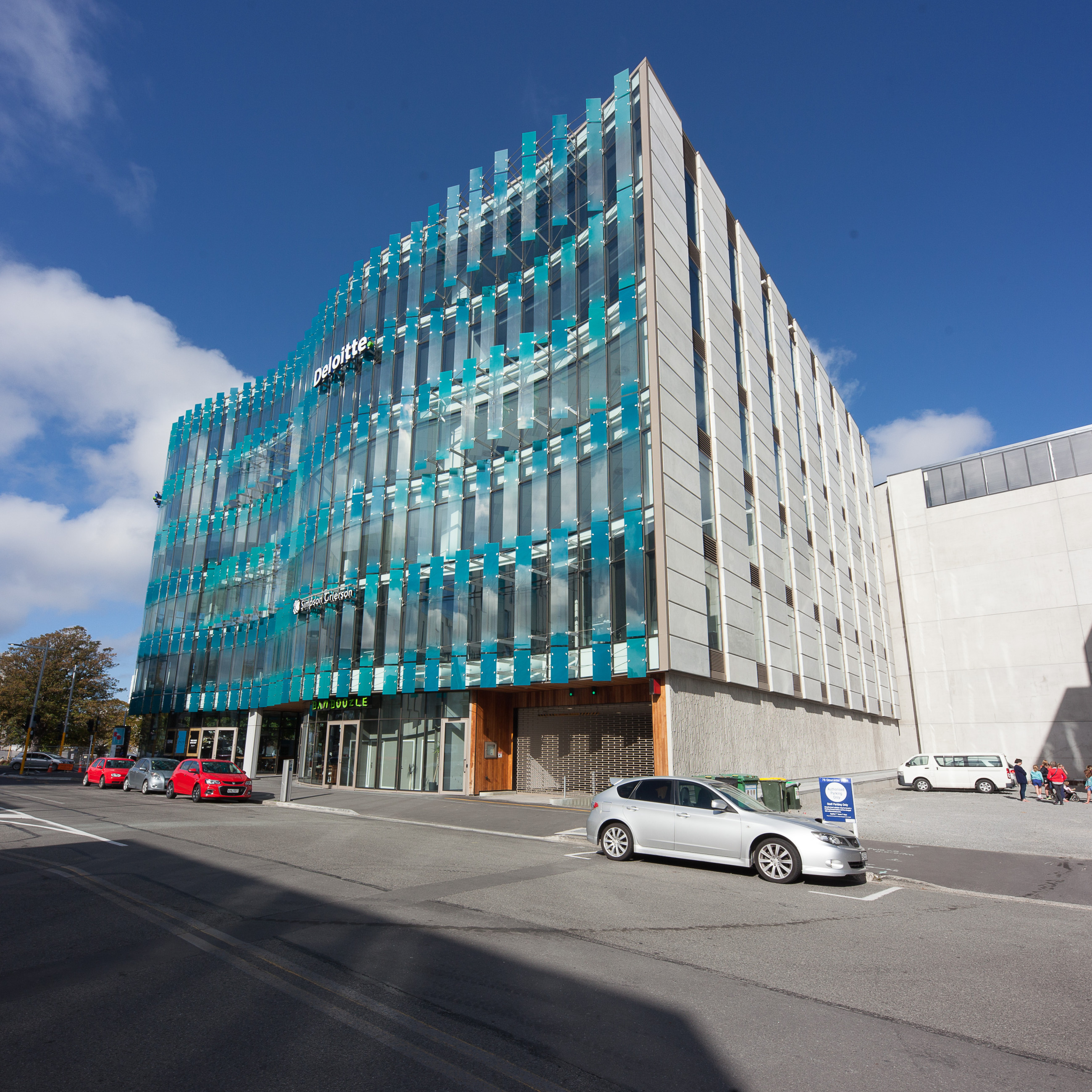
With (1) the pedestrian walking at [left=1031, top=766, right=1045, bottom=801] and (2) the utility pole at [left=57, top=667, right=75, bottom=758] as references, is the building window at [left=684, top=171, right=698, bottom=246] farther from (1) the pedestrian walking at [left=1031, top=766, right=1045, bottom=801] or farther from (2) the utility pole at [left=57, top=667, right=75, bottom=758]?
(2) the utility pole at [left=57, top=667, right=75, bottom=758]

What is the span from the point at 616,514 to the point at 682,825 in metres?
12.5

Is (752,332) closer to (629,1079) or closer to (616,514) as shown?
(616,514)

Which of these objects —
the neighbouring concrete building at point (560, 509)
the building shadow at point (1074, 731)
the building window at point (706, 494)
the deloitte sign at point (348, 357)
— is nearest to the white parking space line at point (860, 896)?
the neighbouring concrete building at point (560, 509)

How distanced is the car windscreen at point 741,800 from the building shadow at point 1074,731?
42.2 metres

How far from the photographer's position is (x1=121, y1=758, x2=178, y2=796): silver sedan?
28094 millimetres

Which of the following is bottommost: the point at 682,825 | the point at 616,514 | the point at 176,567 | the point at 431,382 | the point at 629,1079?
the point at 629,1079

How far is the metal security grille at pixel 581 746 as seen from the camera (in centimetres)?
2545

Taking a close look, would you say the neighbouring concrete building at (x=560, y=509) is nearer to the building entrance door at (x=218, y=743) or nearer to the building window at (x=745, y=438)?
the building window at (x=745, y=438)

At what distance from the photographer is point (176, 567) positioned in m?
49.8

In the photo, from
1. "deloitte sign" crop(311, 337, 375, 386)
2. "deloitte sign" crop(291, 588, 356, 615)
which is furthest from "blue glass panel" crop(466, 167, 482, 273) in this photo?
"deloitte sign" crop(291, 588, 356, 615)

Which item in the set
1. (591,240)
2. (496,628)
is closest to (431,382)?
(591,240)

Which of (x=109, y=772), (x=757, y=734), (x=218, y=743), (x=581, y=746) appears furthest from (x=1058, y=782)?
(x=218, y=743)

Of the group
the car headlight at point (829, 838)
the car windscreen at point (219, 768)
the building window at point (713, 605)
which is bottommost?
the car headlight at point (829, 838)

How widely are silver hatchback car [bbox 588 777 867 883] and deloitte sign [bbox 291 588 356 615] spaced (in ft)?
64.6
